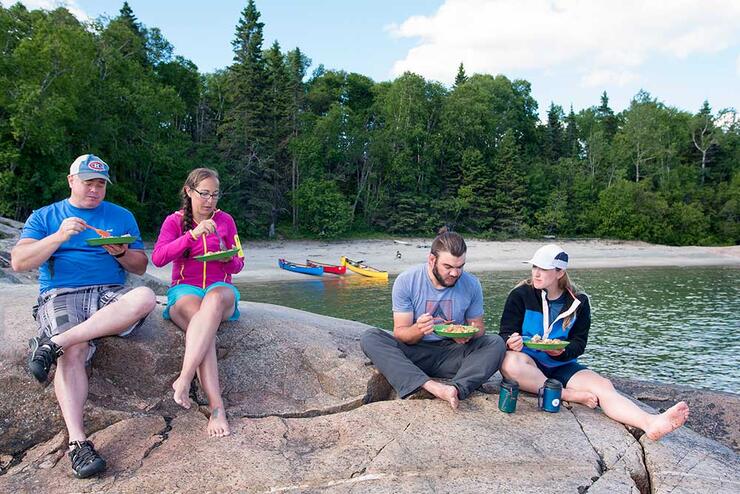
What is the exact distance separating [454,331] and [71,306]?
9.71 feet

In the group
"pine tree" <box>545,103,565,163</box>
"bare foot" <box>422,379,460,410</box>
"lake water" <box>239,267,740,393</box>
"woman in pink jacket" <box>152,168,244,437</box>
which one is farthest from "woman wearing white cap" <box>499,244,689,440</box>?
"pine tree" <box>545,103,565,163</box>

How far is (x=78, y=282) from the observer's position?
4.37 metres

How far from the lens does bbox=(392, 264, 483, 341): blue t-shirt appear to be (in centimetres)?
483

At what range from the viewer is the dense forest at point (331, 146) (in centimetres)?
2761

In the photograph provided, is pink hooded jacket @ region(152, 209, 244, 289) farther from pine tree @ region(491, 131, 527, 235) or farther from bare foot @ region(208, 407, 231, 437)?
pine tree @ region(491, 131, 527, 235)

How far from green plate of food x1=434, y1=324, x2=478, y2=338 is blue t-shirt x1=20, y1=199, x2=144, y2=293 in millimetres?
2622

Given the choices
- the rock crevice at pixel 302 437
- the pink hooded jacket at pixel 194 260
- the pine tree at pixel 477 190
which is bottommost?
the rock crevice at pixel 302 437

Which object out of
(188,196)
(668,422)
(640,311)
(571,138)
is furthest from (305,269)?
(571,138)

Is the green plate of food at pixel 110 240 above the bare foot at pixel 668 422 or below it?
above

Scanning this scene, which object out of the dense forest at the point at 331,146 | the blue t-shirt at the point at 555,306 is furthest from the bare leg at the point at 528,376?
the dense forest at the point at 331,146

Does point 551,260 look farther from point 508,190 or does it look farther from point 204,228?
point 508,190

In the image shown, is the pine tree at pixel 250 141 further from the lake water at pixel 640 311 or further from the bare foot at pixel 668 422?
the bare foot at pixel 668 422

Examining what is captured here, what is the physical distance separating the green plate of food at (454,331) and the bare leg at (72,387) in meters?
2.65

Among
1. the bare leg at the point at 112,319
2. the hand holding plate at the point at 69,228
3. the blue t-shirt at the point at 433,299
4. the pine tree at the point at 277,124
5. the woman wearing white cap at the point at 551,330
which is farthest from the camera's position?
the pine tree at the point at 277,124
